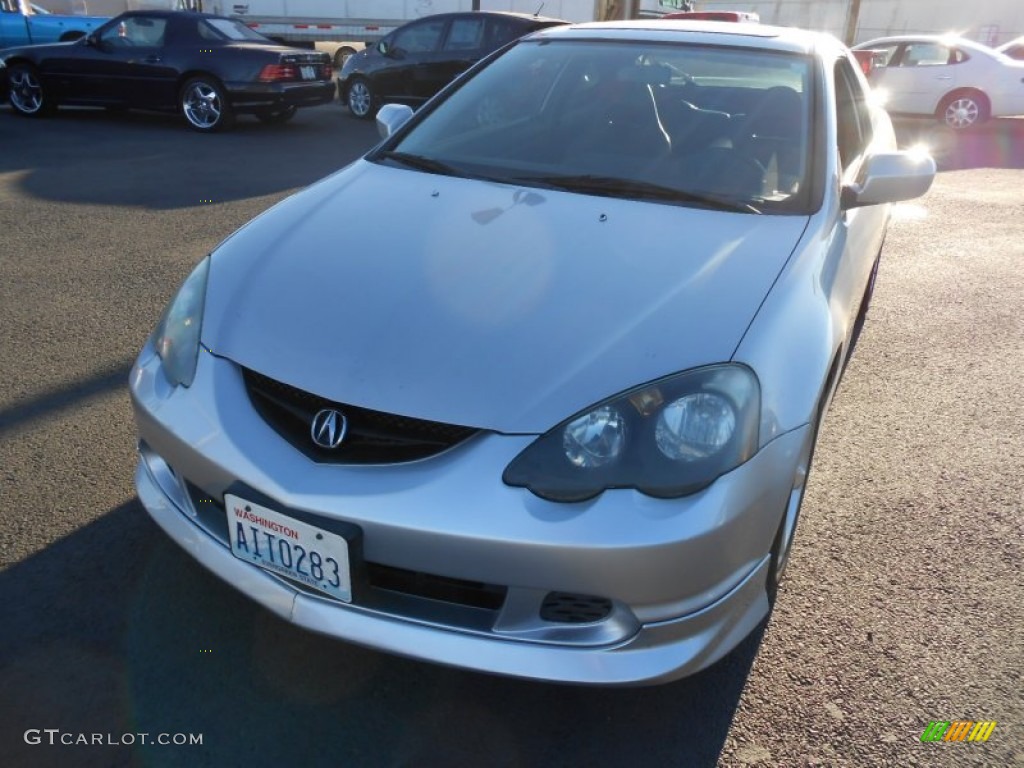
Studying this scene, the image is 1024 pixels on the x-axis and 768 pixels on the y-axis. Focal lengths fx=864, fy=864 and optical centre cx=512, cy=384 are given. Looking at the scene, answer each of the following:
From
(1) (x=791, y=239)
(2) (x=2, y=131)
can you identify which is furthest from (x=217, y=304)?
(2) (x=2, y=131)

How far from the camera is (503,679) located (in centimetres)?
191

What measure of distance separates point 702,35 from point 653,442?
7.18ft

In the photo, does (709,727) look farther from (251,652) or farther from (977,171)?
(977,171)

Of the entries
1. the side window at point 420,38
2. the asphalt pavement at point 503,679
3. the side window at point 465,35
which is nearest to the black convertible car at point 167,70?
the side window at point 420,38

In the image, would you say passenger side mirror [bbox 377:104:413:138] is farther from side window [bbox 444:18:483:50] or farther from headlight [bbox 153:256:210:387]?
side window [bbox 444:18:483:50]

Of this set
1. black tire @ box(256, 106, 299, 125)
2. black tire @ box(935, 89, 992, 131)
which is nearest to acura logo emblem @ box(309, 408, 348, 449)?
black tire @ box(256, 106, 299, 125)

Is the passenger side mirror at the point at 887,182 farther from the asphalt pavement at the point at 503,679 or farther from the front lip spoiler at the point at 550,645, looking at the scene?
the front lip spoiler at the point at 550,645

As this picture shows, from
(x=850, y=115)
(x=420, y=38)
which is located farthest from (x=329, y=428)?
(x=420, y=38)

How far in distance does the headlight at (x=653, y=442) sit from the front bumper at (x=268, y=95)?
9685 mm

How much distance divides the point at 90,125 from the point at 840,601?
425 inches

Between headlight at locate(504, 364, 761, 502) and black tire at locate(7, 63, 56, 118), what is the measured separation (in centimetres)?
1116

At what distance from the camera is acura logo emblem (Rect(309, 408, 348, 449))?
1.88 m

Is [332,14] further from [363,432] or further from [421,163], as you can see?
[363,432]

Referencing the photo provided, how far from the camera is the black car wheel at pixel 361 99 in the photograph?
40.0 feet
